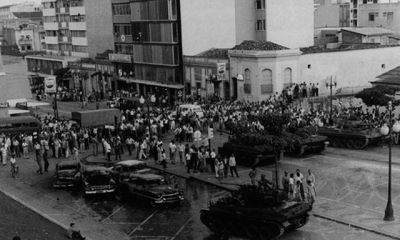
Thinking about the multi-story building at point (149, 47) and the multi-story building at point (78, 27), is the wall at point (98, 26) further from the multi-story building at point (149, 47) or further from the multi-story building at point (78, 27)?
the multi-story building at point (149, 47)

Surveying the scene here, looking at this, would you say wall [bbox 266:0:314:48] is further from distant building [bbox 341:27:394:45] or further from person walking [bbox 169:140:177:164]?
person walking [bbox 169:140:177:164]

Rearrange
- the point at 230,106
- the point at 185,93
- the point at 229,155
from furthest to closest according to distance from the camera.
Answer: the point at 185,93 < the point at 230,106 < the point at 229,155

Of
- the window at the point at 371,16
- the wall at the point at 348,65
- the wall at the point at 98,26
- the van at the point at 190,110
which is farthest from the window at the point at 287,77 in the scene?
the window at the point at 371,16

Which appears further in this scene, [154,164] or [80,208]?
[154,164]

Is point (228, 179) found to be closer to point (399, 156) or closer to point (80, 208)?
point (80, 208)

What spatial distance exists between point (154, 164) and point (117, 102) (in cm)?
2679


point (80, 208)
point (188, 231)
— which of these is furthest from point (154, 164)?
point (188, 231)

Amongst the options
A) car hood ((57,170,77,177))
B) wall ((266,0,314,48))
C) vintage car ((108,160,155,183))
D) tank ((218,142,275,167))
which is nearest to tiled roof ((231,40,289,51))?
wall ((266,0,314,48))

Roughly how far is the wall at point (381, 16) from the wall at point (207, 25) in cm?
3550

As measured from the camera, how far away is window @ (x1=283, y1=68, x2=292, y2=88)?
57438 millimetres

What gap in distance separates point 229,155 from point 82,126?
1665cm

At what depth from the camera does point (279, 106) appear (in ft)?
164

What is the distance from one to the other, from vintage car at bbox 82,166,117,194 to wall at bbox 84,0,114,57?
62018 millimetres

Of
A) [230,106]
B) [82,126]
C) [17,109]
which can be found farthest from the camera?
[17,109]
